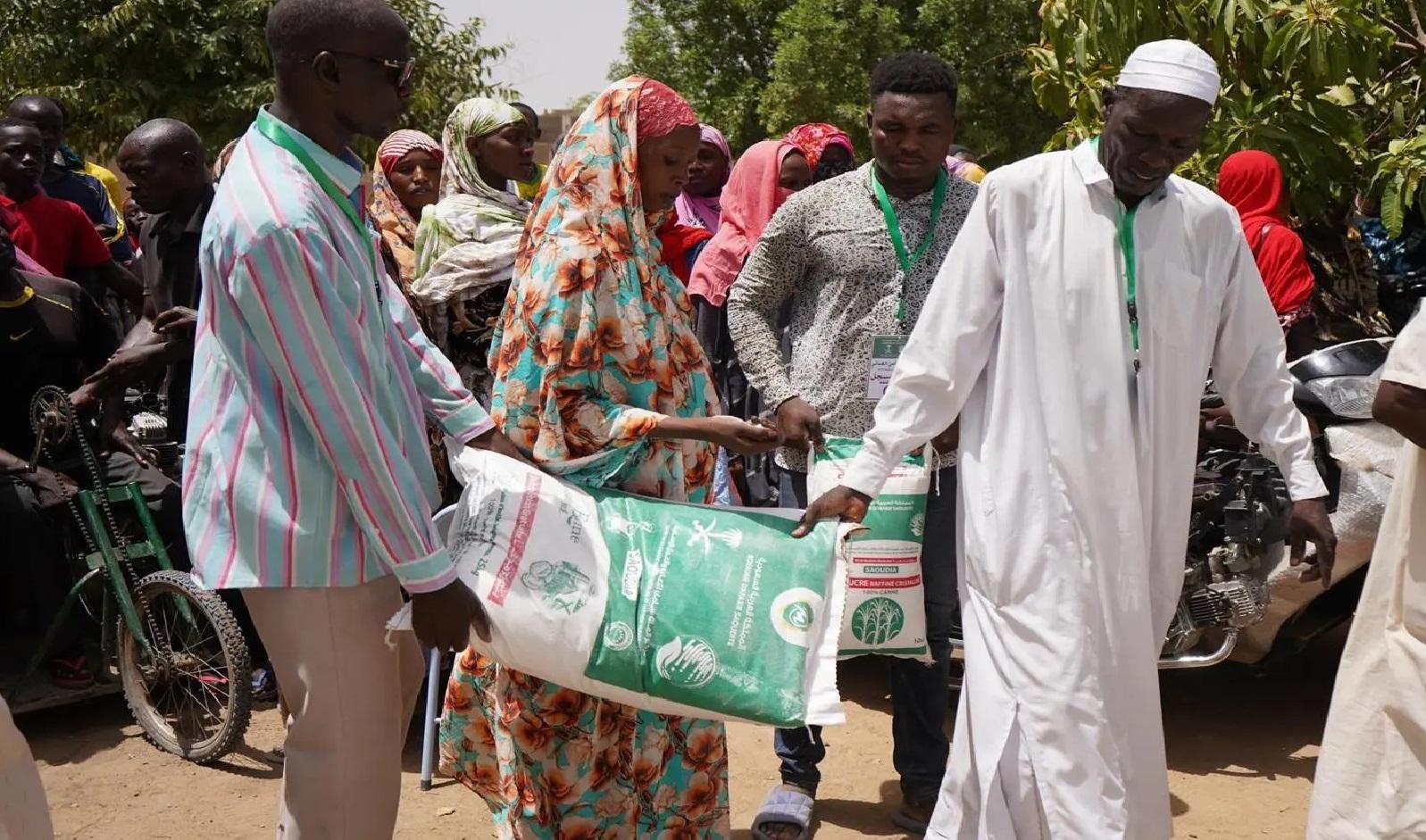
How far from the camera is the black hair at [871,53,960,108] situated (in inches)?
164

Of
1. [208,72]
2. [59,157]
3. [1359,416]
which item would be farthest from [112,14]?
[1359,416]

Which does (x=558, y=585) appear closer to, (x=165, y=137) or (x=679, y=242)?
(x=679, y=242)

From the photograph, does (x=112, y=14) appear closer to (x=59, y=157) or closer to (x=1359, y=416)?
(x=59, y=157)

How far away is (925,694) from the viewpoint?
4.34 meters

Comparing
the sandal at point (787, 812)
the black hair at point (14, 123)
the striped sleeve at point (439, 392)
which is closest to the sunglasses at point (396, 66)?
the striped sleeve at point (439, 392)

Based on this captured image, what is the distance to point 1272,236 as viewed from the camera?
18.9ft

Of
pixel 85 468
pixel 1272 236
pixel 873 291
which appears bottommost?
pixel 85 468

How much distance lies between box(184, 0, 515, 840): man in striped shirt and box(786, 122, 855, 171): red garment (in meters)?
4.12

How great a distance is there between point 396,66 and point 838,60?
21445mm

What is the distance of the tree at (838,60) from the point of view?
23422 mm

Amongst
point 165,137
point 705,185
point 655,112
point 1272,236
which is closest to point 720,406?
point 655,112

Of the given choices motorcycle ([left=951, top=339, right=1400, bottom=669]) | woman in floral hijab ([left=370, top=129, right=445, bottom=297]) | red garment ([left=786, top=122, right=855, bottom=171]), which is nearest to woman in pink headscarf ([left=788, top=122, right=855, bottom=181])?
red garment ([left=786, top=122, right=855, bottom=171])

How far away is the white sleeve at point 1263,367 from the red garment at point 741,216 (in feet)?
10.3

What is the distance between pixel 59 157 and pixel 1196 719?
7079mm
